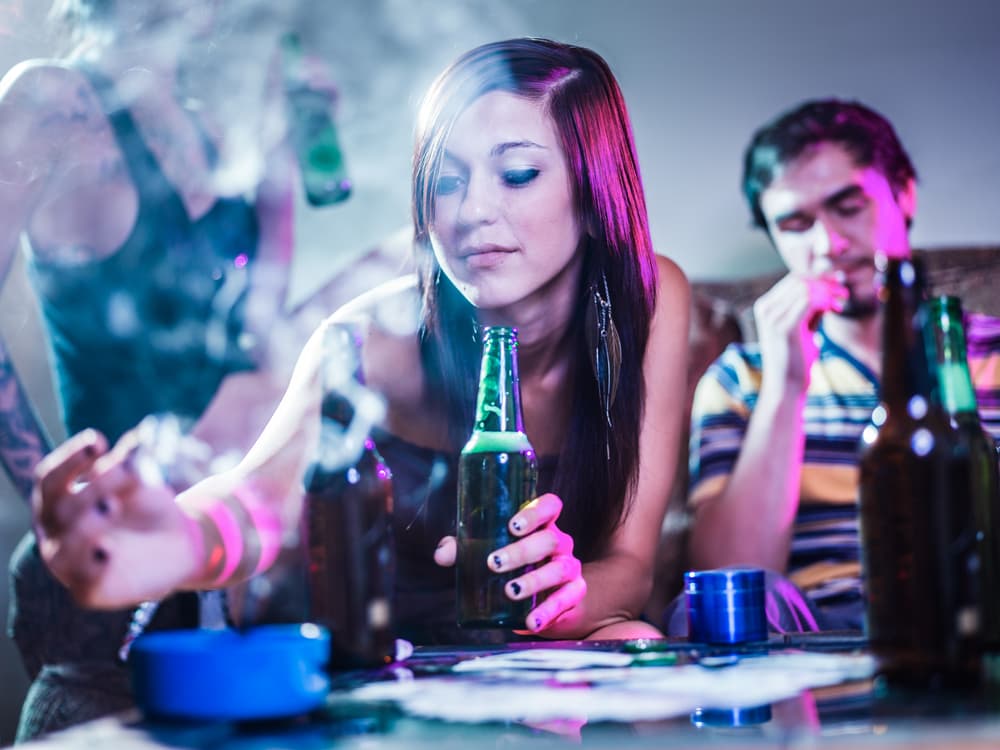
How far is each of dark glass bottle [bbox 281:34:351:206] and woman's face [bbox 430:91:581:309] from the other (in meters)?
0.51

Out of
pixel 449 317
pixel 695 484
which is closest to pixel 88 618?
pixel 449 317

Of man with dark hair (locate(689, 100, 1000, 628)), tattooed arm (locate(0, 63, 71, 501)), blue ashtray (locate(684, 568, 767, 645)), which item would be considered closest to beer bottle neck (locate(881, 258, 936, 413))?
blue ashtray (locate(684, 568, 767, 645))

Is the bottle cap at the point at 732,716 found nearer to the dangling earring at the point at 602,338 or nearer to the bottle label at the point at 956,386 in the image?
the bottle label at the point at 956,386

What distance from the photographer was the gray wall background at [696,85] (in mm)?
1799

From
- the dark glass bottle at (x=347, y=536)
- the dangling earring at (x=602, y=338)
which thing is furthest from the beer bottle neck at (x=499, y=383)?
the dangling earring at (x=602, y=338)

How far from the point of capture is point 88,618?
5.07 ft

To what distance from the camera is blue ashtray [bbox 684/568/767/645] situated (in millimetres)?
824

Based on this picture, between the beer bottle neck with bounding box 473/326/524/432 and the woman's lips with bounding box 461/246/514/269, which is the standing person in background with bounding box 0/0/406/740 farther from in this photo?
the beer bottle neck with bounding box 473/326/524/432

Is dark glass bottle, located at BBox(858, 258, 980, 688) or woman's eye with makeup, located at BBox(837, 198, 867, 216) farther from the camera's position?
woman's eye with makeup, located at BBox(837, 198, 867, 216)

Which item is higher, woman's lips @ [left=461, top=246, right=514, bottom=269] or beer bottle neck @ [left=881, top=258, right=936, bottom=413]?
woman's lips @ [left=461, top=246, right=514, bottom=269]

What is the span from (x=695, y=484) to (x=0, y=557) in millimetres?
1317

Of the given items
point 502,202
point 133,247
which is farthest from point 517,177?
point 133,247

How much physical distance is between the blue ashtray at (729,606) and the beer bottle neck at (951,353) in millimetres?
242

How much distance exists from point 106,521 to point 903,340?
0.58 metres
